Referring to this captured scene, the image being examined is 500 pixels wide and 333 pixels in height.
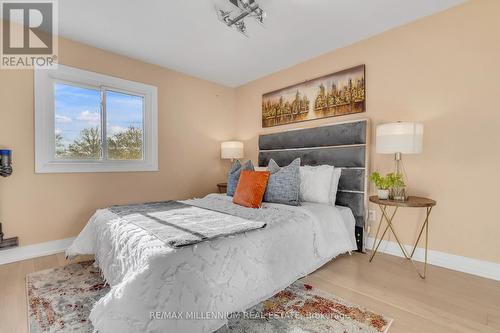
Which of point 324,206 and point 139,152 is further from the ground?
point 139,152

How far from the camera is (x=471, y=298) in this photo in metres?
1.82

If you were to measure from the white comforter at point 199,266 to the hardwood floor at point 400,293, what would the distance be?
26 cm

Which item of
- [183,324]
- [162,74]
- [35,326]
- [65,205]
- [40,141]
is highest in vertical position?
[162,74]

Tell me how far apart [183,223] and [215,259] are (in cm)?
52

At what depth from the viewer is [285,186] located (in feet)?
8.47

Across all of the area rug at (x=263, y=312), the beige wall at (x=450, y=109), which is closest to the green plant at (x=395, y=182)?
the beige wall at (x=450, y=109)

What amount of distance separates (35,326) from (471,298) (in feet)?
9.88

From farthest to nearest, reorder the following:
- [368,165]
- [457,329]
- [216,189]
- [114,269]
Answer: [216,189] → [368,165] → [114,269] → [457,329]

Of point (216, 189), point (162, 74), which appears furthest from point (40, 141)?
point (216, 189)

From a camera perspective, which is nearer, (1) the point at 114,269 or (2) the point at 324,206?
(1) the point at 114,269

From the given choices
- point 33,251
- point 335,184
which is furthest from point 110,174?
point 335,184

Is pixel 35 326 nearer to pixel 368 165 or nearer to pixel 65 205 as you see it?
pixel 65 205

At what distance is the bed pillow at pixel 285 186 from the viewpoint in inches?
100

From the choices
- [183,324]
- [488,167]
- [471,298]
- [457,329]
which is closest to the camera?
[183,324]
